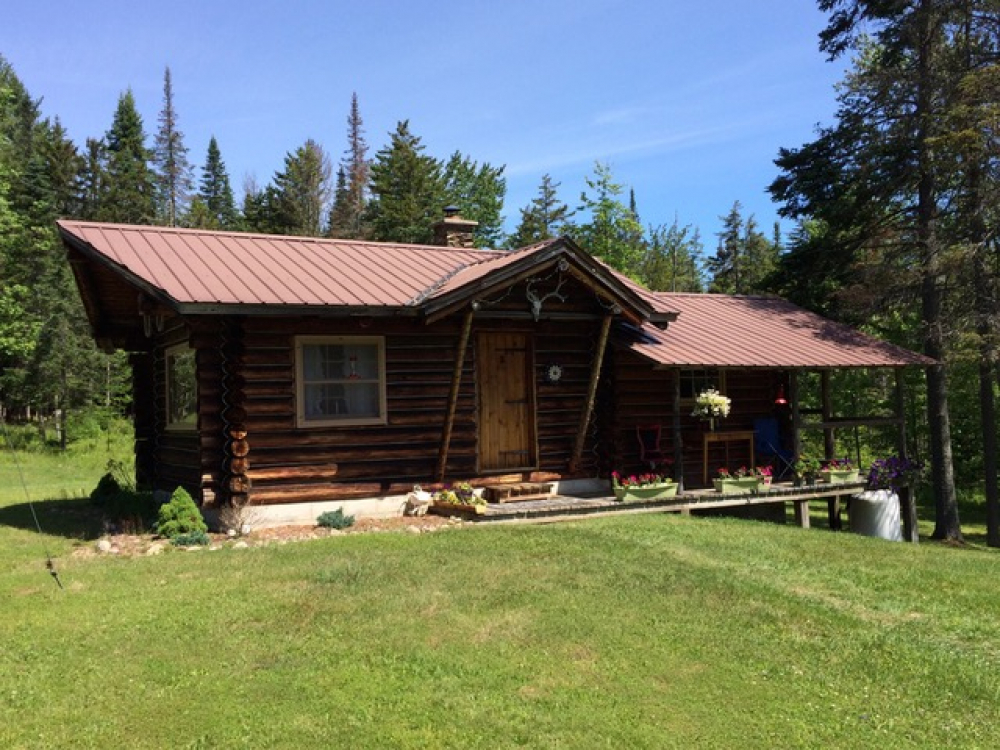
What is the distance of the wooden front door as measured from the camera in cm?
1313

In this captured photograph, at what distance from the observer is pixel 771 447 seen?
51.1ft

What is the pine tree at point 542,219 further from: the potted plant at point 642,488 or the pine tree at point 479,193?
the potted plant at point 642,488

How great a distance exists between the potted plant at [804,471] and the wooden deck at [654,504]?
170 millimetres

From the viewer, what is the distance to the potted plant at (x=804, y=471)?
47.8 ft

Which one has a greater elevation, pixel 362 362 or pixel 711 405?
pixel 362 362

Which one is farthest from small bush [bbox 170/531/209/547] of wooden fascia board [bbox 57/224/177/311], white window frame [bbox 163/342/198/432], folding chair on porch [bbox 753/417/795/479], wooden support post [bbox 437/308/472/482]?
folding chair on porch [bbox 753/417/795/479]

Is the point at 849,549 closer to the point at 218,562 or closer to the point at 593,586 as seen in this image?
the point at 593,586

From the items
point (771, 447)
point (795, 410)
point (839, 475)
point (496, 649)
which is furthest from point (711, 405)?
point (496, 649)

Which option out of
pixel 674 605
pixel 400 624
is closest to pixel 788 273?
pixel 674 605

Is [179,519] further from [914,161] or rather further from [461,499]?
[914,161]

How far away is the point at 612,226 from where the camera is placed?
3575 centimetres

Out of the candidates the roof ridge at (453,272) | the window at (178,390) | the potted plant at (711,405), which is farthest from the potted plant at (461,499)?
the window at (178,390)

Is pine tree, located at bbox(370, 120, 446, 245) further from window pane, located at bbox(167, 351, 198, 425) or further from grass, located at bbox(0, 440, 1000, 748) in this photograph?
grass, located at bbox(0, 440, 1000, 748)

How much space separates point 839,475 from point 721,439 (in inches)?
88.6
